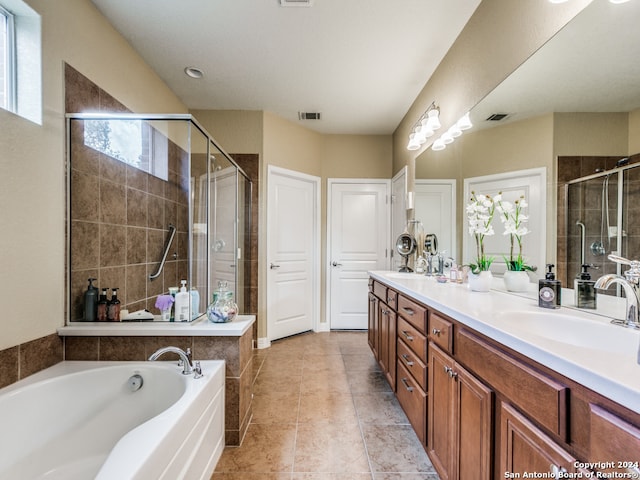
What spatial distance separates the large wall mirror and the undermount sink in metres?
0.24

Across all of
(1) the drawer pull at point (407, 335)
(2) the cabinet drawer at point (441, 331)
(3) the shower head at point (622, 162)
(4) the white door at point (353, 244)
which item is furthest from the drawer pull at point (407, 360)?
(4) the white door at point (353, 244)

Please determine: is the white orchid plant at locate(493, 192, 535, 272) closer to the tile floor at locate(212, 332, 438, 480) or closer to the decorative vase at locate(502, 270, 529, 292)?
the decorative vase at locate(502, 270, 529, 292)

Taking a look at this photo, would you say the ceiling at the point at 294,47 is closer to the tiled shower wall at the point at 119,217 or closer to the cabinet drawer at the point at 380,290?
the tiled shower wall at the point at 119,217

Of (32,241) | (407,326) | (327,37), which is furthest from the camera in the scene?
(327,37)

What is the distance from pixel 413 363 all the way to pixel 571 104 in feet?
4.71

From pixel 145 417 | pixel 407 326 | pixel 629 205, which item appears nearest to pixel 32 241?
pixel 145 417

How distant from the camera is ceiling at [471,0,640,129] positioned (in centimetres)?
99

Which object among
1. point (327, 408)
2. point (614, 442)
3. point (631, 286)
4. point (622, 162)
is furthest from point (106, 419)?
point (622, 162)

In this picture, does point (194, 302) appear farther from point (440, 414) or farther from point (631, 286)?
point (631, 286)

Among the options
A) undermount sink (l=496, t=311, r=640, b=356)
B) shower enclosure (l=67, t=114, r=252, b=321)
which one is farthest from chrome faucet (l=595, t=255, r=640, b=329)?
shower enclosure (l=67, t=114, r=252, b=321)

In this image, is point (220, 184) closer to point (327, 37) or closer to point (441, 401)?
point (327, 37)

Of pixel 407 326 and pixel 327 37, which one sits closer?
pixel 407 326

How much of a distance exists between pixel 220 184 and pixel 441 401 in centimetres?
230

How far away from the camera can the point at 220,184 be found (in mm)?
2623
